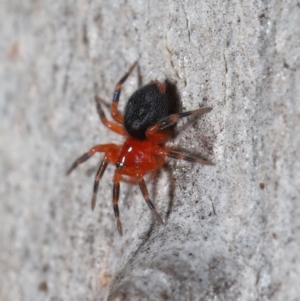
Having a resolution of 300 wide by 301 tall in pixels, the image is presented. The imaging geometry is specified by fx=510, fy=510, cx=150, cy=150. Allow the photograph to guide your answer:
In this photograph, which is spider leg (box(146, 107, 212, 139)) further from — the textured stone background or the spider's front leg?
the spider's front leg

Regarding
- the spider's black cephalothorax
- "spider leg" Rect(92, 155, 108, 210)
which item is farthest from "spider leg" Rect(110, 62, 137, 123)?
"spider leg" Rect(92, 155, 108, 210)

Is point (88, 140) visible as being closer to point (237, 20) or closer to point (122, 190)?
point (122, 190)

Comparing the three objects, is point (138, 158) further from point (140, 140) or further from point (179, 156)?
point (179, 156)

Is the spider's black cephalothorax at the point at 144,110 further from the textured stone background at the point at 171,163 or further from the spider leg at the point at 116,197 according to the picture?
the spider leg at the point at 116,197

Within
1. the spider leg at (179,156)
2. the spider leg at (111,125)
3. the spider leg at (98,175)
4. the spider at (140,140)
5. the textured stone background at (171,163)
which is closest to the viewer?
the textured stone background at (171,163)

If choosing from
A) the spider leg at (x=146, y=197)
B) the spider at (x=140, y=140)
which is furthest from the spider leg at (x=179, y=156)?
the spider leg at (x=146, y=197)

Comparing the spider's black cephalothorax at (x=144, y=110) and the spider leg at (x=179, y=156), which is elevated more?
the spider's black cephalothorax at (x=144, y=110)

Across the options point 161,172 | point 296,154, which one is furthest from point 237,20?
point 161,172
